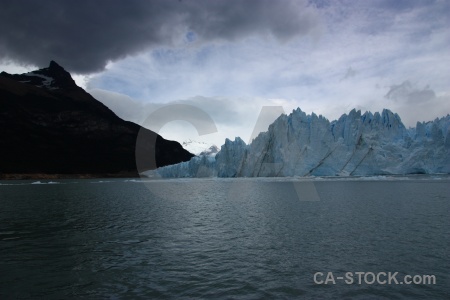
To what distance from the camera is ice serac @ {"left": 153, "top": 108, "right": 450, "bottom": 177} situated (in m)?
79.1

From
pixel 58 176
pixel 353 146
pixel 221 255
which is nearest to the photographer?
pixel 221 255

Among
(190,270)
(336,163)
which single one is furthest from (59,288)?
(336,163)

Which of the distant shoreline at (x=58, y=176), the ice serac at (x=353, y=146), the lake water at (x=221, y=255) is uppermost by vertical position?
the ice serac at (x=353, y=146)

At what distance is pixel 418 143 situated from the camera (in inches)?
3083

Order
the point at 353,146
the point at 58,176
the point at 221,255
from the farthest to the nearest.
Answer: the point at 58,176 < the point at 353,146 < the point at 221,255

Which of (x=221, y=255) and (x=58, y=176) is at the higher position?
(x=58, y=176)

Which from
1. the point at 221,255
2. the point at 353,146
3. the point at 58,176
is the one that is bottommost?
the point at 221,255

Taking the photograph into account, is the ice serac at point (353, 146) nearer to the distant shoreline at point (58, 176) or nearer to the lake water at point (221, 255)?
the lake water at point (221, 255)

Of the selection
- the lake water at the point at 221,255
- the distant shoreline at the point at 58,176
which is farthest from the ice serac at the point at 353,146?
the distant shoreline at the point at 58,176

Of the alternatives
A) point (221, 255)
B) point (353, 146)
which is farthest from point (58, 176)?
point (221, 255)

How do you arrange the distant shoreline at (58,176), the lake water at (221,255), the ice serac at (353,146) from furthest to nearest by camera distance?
the distant shoreline at (58,176) < the ice serac at (353,146) < the lake water at (221,255)

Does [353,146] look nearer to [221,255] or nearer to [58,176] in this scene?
[221,255]

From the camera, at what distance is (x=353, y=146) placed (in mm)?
83938

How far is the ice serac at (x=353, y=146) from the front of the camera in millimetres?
79062
